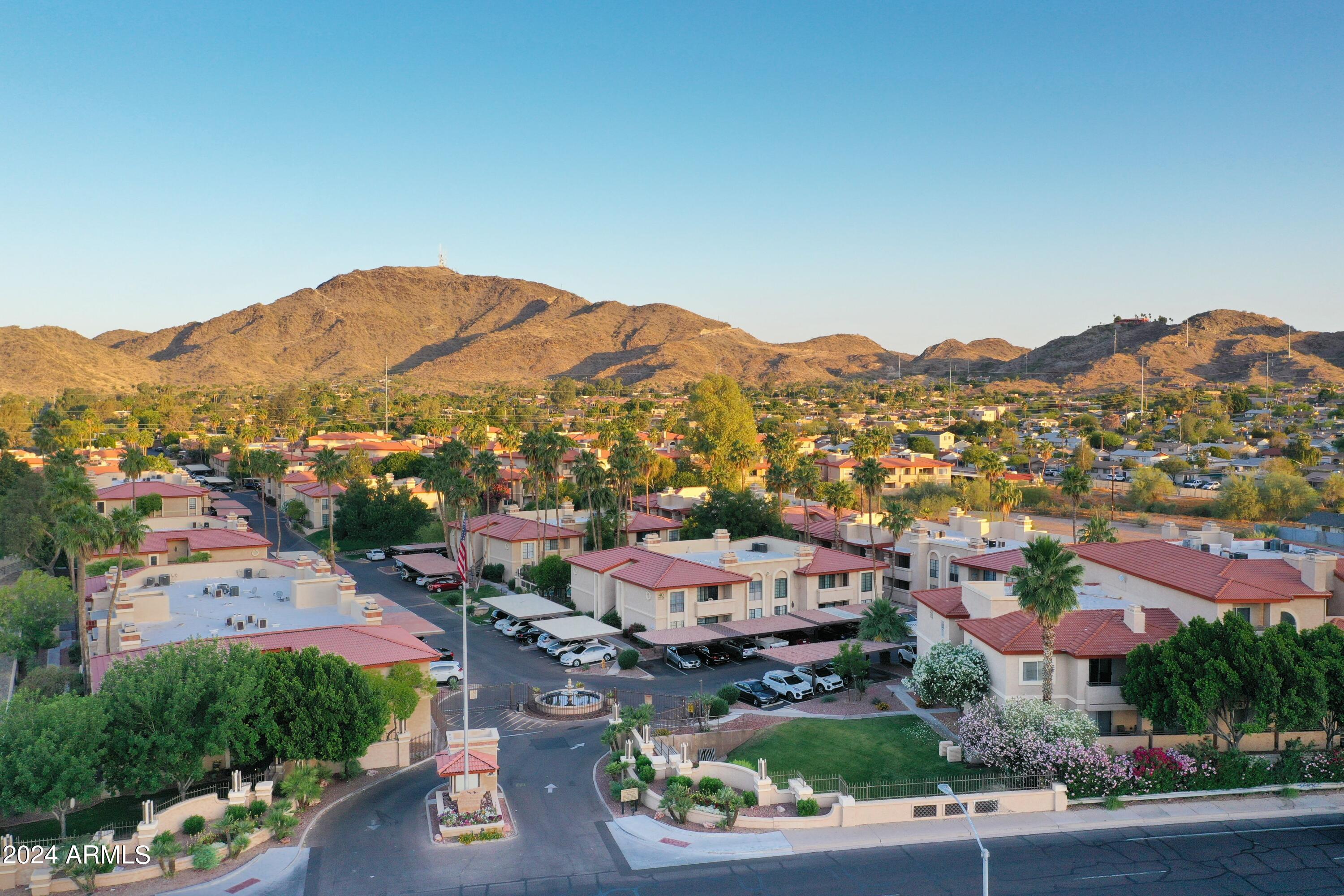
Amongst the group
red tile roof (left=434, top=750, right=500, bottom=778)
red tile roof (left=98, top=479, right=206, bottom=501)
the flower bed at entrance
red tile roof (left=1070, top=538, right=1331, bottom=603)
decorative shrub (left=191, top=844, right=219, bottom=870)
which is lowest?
the flower bed at entrance

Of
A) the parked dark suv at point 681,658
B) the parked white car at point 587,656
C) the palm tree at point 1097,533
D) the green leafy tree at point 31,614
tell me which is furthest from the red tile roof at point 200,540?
the palm tree at point 1097,533

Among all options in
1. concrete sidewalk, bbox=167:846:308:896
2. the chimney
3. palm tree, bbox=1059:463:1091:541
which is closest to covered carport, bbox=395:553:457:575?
palm tree, bbox=1059:463:1091:541

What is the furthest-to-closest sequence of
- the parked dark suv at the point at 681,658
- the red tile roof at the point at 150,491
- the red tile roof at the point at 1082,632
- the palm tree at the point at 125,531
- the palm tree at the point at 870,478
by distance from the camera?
the red tile roof at the point at 150,491, the palm tree at the point at 870,478, the parked dark suv at the point at 681,658, the palm tree at the point at 125,531, the red tile roof at the point at 1082,632

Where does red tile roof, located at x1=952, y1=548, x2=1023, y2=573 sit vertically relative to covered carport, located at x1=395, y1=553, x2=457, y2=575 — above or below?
above

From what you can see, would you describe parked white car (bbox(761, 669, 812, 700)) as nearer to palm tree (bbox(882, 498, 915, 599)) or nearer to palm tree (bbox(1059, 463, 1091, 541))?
palm tree (bbox(882, 498, 915, 599))

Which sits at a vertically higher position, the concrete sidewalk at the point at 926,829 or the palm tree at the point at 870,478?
the palm tree at the point at 870,478

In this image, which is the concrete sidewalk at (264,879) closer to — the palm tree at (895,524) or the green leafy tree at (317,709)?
the green leafy tree at (317,709)

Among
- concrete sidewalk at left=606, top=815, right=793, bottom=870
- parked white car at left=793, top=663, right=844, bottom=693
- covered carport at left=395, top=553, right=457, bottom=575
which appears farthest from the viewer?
covered carport at left=395, top=553, right=457, bottom=575
